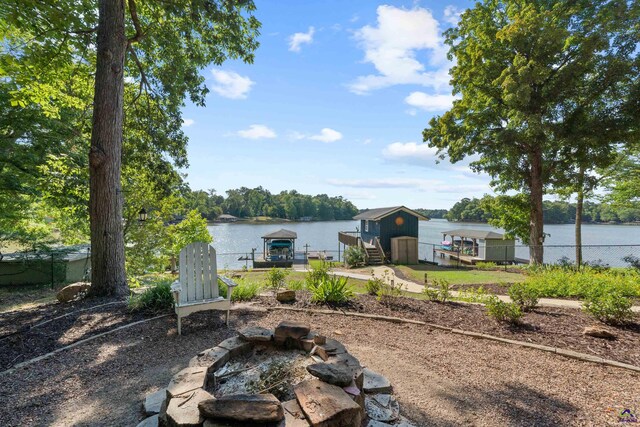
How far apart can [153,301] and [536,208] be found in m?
13.4

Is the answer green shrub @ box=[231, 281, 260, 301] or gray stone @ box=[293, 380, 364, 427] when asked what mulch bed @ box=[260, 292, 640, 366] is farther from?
gray stone @ box=[293, 380, 364, 427]

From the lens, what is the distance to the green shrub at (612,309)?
12.3 ft

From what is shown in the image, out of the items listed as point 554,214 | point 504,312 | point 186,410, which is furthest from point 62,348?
point 554,214

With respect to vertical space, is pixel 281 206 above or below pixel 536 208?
above

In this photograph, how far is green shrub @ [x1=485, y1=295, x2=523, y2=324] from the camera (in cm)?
379

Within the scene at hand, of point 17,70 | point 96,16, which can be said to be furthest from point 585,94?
point 17,70

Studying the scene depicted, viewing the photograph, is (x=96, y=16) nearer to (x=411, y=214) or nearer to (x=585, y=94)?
(x=585, y=94)

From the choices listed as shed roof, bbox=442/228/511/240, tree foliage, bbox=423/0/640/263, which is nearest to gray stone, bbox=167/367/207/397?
tree foliage, bbox=423/0/640/263

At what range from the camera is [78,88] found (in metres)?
7.08

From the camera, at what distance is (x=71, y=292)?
16.5 ft

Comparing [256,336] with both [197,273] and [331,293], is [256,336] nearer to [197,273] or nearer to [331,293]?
[197,273]

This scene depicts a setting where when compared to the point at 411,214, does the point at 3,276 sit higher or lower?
lower

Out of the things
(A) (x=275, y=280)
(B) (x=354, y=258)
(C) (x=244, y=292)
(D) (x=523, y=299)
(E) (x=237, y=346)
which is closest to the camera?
(E) (x=237, y=346)

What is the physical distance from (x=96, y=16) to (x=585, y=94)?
14125 millimetres
